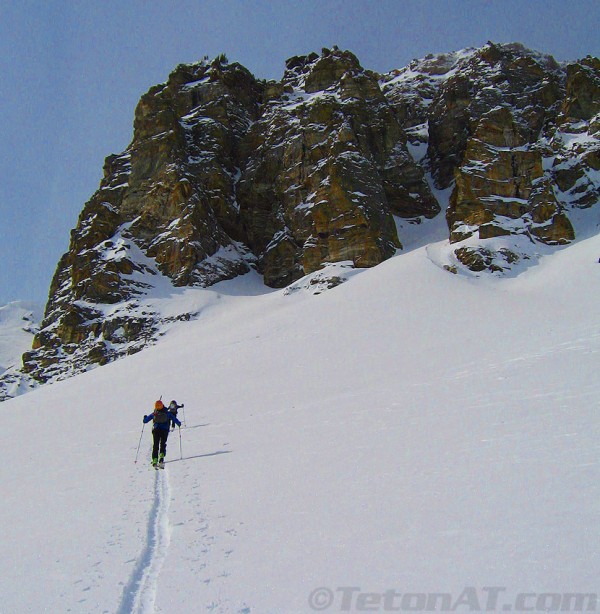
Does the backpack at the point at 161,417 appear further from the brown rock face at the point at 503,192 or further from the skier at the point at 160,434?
the brown rock face at the point at 503,192

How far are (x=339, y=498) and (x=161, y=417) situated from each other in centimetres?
694

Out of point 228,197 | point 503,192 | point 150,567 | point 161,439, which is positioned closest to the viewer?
point 150,567

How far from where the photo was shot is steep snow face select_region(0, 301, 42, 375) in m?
81.1

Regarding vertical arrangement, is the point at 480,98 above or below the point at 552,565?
above

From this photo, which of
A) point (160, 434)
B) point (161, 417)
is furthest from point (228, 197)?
point (160, 434)

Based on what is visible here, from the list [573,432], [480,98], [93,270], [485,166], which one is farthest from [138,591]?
[480,98]

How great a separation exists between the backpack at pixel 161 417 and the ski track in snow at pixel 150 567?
426 centimetres

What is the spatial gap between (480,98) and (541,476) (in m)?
84.9

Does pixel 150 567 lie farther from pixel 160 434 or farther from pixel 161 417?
pixel 161 417

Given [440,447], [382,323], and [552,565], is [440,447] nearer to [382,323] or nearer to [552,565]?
[552,565]

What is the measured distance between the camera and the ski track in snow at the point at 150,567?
423 centimetres

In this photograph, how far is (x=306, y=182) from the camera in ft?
230

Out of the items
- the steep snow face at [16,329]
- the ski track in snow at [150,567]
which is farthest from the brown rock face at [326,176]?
the ski track in snow at [150,567]

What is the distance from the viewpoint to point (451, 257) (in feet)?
148
